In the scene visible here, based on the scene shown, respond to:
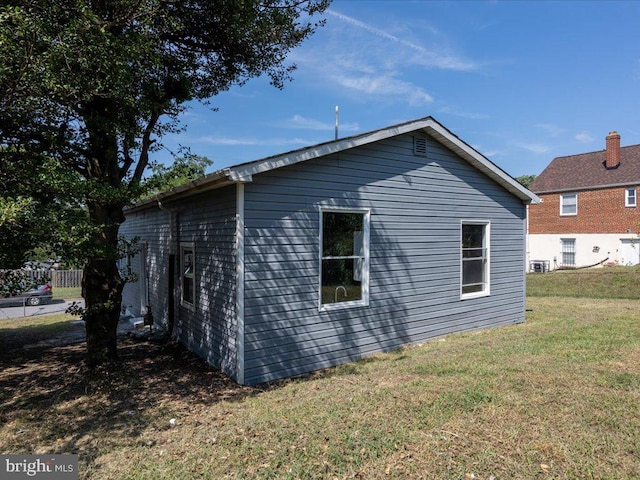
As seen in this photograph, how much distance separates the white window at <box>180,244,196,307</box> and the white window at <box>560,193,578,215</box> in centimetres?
2462

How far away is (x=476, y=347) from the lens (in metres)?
7.27

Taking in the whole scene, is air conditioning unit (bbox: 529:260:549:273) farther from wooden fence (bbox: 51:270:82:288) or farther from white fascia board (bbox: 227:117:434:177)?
wooden fence (bbox: 51:270:82:288)

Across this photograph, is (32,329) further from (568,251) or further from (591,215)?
(591,215)

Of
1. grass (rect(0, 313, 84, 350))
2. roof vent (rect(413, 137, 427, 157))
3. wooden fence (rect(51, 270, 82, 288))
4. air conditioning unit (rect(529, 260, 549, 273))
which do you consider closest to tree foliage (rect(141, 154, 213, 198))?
roof vent (rect(413, 137, 427, 157))

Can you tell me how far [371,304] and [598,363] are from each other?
11.9ft

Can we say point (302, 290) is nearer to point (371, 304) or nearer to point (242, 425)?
point (371, 304)

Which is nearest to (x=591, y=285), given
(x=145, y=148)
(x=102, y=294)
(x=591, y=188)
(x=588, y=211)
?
(x=588, y=211)

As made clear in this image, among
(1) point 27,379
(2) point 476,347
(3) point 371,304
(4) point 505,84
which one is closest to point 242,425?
(3) point 371,304

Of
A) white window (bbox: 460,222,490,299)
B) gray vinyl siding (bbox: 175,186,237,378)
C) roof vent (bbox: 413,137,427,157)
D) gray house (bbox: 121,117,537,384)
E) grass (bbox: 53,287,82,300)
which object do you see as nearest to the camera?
gray house (bbox: 121,117,537,384)

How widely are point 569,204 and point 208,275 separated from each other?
25.2 meters

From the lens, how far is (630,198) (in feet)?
71.2

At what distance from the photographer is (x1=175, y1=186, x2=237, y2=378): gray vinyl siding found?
605 centimetres

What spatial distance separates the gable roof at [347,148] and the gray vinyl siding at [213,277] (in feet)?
1.06

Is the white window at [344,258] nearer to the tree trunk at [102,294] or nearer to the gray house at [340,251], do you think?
the gray house at [340,251]
